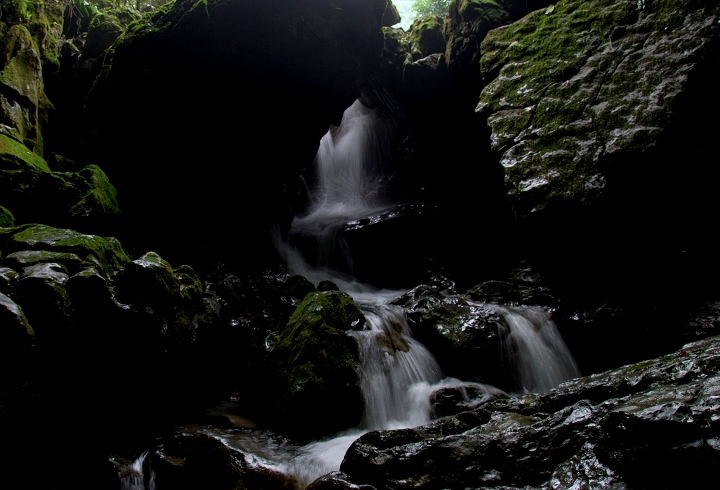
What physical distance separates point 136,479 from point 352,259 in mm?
8331

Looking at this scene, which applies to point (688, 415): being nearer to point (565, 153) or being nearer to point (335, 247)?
point (565, 153)

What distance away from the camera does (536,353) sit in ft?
20.8

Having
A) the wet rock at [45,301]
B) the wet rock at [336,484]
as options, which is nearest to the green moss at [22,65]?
the wet rock at [45,301]

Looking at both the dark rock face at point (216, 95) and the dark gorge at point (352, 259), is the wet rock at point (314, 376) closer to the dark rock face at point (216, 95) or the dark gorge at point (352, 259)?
the dark gorge at point (352, 259)

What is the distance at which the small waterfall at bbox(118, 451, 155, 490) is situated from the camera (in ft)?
12.4

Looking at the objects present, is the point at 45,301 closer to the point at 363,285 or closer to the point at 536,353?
the point at 536,353

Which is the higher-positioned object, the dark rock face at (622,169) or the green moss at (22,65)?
the green moss at (22,65)

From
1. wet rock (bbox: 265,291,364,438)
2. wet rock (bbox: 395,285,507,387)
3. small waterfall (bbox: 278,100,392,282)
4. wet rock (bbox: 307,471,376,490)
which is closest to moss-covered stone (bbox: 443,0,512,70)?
small waterfall (bbox: 278,100,392,282)

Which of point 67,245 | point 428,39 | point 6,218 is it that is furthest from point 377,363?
point 428,39

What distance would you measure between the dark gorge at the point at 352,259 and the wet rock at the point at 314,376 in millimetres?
39

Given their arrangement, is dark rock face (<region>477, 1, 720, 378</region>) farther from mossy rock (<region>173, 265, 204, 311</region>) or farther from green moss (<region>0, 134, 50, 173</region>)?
green moss (<region>0, 134, 50, 173</region>)

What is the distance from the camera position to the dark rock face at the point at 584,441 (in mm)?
2113

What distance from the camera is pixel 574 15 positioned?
8.32 metres

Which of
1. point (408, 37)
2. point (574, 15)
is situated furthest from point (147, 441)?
point (408, 37)
